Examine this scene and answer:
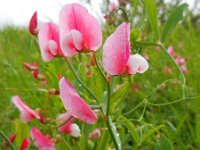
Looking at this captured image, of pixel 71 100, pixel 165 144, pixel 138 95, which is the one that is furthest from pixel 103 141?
pixel 138 95

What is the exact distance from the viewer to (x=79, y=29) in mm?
618

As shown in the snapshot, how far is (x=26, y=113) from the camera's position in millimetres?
877

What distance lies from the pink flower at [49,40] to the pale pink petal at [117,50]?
134 millimetres

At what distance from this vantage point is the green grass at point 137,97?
3.09 ft

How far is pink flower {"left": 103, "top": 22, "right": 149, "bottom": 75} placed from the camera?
1.88 feet

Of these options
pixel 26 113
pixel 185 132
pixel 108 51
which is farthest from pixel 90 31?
pixel 185 132

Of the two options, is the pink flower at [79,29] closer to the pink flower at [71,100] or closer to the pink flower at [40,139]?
the pink flower at [71,100]

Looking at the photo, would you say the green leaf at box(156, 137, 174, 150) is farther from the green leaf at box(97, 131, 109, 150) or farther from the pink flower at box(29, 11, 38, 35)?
the pink flower at box(29, 11, 38, 35)

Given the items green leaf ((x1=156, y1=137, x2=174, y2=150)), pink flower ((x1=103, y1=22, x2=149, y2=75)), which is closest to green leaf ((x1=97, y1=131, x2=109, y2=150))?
green leaf ((x1=156, y1=137, x2=174, y2=150))

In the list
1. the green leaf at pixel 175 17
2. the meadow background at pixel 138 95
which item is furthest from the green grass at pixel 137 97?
the green leaf at pixel 175 17

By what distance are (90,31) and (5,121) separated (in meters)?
1.12

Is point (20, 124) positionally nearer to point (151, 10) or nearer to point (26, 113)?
point (26, 113)

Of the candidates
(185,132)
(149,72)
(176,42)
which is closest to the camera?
(185,132)

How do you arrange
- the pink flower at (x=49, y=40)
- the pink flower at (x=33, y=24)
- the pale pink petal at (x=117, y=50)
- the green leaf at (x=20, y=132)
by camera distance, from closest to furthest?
1. the pale pink petal at (x=117, y=50)
2. the pink flower at (x=49, y=40)
3. the pink flower at (x=33, y=24)
4. the green leaf at (x=20, y=132)
